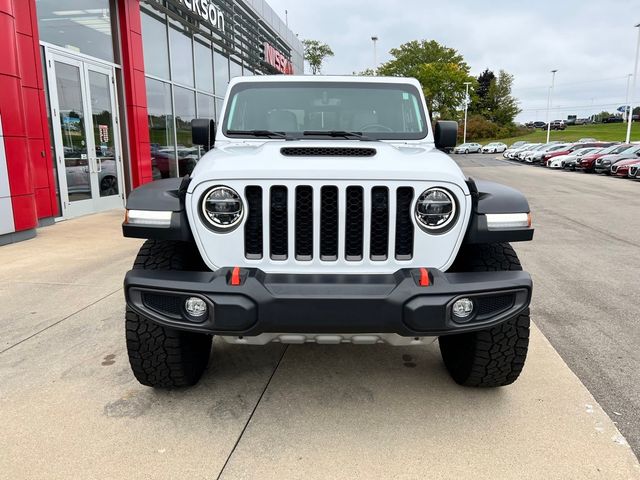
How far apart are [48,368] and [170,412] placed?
1074 mm

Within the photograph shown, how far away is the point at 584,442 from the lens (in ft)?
7.85

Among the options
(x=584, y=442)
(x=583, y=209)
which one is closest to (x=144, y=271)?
(x=584, y=442)

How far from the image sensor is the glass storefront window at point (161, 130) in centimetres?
1188

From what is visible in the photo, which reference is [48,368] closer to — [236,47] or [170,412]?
[170,412]

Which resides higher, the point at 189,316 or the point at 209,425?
the point at 189,316

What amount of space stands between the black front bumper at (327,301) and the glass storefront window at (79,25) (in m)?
8.40

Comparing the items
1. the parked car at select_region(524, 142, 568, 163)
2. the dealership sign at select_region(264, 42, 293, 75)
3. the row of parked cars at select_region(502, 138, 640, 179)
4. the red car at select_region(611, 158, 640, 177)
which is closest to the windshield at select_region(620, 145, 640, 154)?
the row of parked cars at select_region(502, 138, 640, 179)

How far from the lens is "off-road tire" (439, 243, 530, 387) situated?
259cm

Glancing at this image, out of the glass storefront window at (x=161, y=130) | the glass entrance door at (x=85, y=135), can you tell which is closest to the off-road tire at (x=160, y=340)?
the glass entrance door at (x=85, y=135)

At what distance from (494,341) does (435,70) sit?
62.3 meters

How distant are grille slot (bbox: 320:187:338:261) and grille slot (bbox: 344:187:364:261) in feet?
0.18

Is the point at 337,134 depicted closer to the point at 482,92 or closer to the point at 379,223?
the point at 379,223

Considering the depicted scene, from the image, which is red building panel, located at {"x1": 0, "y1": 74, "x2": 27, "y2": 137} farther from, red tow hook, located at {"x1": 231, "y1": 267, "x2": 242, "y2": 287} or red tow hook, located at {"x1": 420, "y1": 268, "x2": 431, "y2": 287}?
red tow hook, located at {"x1": 420, "y1": 268, "x2": 431, "y2": 287}

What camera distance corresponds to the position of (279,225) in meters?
2.39
